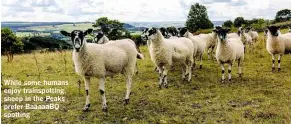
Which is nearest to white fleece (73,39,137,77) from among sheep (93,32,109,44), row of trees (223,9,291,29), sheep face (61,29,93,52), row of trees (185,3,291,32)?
sheep face (61,29,93,52)

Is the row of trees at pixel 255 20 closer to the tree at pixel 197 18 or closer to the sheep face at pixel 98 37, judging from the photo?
the tree at pixel 197 18

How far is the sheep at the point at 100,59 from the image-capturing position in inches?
391

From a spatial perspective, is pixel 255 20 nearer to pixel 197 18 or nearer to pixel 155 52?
pixel 197 18

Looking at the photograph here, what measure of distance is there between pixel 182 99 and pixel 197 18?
81.1 m

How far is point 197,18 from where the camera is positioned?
9150 cm

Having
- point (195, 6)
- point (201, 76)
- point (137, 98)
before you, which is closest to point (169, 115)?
point (137, 98)

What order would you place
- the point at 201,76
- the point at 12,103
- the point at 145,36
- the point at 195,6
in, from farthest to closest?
the point at 195,6
the point at 201,76
the point at 145,36
the point at 12,103

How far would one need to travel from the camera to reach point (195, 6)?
92.6 metres

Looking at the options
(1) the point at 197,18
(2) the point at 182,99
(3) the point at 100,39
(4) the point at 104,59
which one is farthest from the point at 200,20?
(4) the point at 104,59

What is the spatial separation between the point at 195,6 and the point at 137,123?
A: 281ft

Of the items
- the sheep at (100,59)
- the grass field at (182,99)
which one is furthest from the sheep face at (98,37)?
the sheep at (100,59)

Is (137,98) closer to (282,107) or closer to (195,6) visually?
(282,107)

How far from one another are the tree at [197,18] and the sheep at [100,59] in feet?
261

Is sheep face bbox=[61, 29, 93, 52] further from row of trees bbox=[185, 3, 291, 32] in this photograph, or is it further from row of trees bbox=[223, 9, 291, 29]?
row of trees bbox=[185, 3, 291, 32]
